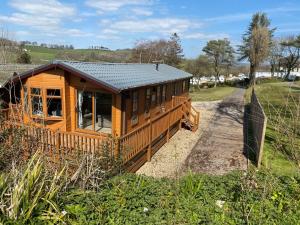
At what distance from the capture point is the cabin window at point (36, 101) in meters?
10.5

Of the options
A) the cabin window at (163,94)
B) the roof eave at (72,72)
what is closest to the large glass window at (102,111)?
the roof eave at (72,72)

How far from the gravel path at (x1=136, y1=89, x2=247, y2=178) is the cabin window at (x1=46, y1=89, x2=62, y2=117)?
388cm

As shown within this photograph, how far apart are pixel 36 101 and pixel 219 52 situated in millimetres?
49088

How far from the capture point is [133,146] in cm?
885

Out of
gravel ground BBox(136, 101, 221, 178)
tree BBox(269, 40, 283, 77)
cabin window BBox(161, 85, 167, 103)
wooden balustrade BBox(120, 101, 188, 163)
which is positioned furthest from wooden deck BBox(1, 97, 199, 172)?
tree BBox(269, 40, 283, 77)

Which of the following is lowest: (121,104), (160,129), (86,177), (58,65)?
(160,129)

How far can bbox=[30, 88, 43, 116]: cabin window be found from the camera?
10453mm

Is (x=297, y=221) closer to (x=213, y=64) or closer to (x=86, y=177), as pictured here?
(x=86, y=177)

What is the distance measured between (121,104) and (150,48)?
37311 mm

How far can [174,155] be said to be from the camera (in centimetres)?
966

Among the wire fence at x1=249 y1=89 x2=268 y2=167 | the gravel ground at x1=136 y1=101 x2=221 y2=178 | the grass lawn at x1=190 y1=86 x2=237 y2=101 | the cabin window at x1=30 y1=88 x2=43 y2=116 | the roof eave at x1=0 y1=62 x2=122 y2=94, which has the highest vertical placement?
the roof eave at x1=0 y1=62 x2=122 y2=94

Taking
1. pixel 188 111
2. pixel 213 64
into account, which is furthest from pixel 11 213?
pixel 213 64

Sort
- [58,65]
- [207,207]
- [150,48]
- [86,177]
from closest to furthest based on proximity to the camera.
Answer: [207,207]
[86,177]
[58,65]
[150,48]

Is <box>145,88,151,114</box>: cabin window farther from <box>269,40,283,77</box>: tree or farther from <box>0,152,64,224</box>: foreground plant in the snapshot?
<box>269,40,283,77</box>: tree
